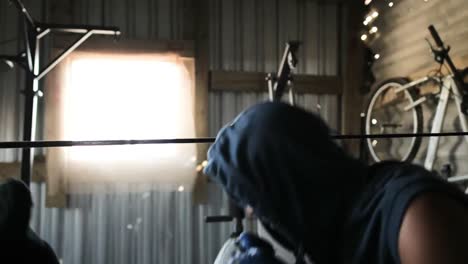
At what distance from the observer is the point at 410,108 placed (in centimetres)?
364

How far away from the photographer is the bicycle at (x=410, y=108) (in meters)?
3.14

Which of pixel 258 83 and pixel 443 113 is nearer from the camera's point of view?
pixel 443 113

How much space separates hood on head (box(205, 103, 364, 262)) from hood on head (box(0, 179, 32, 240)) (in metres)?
Answer: 0.43

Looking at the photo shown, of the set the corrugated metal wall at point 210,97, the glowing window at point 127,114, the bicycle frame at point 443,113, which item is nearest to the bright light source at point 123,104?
the glowing window at point 127,114

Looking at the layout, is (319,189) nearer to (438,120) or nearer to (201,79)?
(438,120)

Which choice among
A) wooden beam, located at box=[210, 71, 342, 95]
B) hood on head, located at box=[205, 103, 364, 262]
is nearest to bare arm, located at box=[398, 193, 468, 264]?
hood on head, located at box=[205, 103, 364, 262]

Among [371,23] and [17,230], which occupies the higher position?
[371,23]

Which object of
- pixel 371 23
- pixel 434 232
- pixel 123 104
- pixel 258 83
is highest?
pixel 371 23

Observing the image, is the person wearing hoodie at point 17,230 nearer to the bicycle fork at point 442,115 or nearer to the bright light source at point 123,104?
the bicycle fork at point 442,115

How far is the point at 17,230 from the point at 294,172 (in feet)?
1.87

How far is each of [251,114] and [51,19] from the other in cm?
336

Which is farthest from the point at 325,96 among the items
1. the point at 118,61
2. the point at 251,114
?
the point at 251,114

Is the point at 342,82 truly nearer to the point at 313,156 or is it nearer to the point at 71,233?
the point at 71,233

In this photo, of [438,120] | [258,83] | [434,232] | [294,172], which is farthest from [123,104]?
[434,232]
